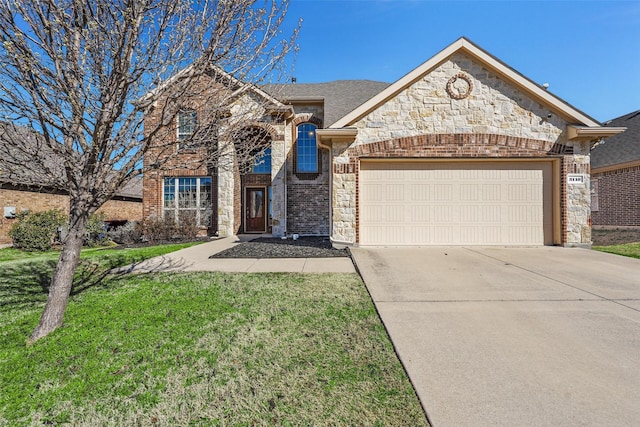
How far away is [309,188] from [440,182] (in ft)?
21.1

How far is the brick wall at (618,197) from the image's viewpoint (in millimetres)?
13273

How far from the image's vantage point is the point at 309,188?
45.0 feet

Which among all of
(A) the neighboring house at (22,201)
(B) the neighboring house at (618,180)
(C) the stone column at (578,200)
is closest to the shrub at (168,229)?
(A) the neighboring house at (22,201)

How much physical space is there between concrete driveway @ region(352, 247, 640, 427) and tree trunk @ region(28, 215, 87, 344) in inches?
164

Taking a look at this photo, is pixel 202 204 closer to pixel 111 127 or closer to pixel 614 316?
pixel 111 127

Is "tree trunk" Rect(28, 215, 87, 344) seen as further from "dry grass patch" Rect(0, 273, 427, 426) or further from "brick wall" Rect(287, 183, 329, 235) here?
"brick wall" Rect(287, 183, 329, 235)

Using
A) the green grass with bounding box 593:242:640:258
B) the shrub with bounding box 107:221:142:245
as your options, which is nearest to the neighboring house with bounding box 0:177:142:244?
the shrub with bounding box 107:221:142:245

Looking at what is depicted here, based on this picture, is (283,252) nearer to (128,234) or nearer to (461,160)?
(461,160)

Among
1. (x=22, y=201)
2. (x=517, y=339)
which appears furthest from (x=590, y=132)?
(x=22, y=201)

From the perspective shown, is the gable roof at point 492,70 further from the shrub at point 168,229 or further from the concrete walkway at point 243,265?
the shrub at point 168,229

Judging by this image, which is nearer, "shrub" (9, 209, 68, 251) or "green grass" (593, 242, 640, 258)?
"green grass" (593, 242, 640, 258)

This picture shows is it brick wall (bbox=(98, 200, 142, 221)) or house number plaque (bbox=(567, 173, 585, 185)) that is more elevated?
house number plaque (bbox=(567, 173, 585, 185))

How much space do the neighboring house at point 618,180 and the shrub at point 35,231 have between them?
25649 mm

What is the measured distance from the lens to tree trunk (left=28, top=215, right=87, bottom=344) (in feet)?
12.0
